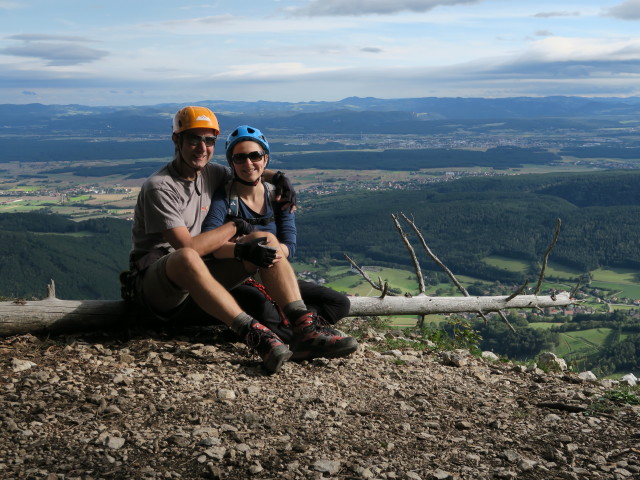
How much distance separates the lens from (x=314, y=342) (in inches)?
241

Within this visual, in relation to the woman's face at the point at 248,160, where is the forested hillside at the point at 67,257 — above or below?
below

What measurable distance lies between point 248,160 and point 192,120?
65cm

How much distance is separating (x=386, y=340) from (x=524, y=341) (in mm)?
13731

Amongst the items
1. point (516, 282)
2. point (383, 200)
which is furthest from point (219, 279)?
point (383, 200)

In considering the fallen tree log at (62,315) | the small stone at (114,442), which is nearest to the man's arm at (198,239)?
the fallen tree log at (62,315)

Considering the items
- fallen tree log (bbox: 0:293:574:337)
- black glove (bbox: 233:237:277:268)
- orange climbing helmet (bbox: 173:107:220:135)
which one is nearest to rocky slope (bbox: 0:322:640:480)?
fallen tree log (bbox: 0:293:574:337)

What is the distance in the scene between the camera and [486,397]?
5.89 metres

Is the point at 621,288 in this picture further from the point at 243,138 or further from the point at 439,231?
the point at 243,138

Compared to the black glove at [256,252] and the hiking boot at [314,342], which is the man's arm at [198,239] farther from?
the hiking boot at [314,342]

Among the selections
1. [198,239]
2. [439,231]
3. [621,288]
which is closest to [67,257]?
[621,288]

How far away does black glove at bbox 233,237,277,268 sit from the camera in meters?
5.81

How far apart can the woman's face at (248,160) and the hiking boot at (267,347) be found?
147 centimetres

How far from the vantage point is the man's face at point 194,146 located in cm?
613

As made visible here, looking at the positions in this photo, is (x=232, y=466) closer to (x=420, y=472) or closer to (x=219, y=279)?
(x=420, y=472)
